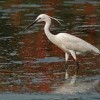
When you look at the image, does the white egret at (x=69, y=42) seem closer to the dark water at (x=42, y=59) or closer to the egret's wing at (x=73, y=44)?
the egret's wing at (x=73, y=44)

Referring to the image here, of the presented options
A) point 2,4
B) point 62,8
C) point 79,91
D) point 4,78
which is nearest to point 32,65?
point 4,78

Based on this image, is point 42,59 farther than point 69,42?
Yes

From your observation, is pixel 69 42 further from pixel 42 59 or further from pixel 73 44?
pixel 42 59

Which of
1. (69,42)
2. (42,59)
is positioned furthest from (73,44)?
(42,59)

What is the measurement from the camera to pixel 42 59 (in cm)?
1830

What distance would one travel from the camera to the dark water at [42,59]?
14492 millimetres

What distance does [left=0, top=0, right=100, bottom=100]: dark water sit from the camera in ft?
47.5

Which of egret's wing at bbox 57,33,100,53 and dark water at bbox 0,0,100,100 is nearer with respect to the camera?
dark water at bbox 0,0,100,100

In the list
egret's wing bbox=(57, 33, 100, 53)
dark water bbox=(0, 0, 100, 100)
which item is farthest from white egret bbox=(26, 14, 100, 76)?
dark water bbox=(0, 0, 100, 100)

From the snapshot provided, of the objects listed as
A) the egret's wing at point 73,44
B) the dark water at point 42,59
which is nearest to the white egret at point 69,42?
the egret's wing at point 73,44

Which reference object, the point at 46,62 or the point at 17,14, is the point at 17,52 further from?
the point at 17,14

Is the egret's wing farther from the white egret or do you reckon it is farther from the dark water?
the dark water

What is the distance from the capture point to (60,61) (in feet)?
59.5

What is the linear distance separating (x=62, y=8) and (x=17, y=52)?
1117cm
